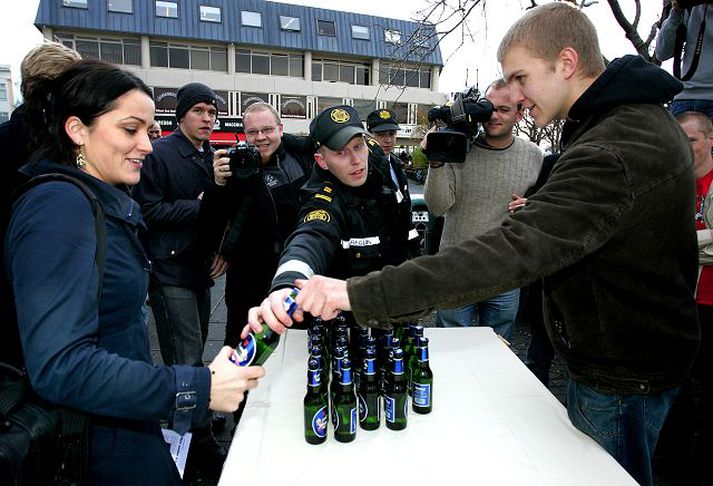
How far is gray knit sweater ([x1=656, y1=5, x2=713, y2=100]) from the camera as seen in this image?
121 inches

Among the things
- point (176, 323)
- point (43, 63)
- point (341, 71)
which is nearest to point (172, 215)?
point (176, 323)

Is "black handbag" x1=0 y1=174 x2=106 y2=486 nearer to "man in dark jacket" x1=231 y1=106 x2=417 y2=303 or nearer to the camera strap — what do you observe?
"man in dark jacket" x1=231 y1=106 x2=417 y2=303

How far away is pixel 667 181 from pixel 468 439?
3.39 feet

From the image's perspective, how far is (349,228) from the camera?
95.0 inches

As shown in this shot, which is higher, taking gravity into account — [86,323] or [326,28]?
[326,28]

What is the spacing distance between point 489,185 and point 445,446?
2.23 m

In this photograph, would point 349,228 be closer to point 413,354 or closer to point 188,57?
point 413,354

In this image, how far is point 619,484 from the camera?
1382 millimetres

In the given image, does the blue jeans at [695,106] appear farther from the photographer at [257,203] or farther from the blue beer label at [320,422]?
the blue beer label at [320,422]

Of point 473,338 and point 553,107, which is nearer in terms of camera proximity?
point 553,107

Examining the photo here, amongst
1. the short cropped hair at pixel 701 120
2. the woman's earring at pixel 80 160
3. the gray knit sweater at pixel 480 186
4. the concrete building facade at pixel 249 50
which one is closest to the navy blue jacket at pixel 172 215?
the woman's earring at pixel 80 160

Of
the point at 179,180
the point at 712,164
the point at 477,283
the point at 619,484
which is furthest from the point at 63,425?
the point at 712,164

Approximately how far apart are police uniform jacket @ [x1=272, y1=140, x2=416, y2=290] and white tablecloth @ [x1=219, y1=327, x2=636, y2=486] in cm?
59

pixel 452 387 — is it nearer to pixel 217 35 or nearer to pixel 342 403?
pixel 342 403
